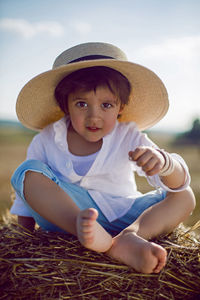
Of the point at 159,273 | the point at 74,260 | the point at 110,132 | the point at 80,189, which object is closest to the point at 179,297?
the point at 159,273

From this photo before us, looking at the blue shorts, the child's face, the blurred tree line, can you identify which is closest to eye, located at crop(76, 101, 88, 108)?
the child's face

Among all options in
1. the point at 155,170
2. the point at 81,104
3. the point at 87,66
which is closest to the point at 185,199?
the point at 155,170

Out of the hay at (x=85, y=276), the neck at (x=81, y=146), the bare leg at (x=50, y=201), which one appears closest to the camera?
the hay at (x=85, y=276)

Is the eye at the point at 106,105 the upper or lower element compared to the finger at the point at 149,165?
upper

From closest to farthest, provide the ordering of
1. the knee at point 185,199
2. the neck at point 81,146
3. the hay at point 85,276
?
the hay at point 85,276, the knee at point 185,199, the neck at point 81,146

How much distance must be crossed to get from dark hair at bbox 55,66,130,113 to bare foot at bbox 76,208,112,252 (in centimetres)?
88

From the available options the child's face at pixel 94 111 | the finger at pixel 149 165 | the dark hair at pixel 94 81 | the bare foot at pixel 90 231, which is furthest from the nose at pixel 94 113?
the bare foot at pixel 90 231

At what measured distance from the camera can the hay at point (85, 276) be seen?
4.65 feet

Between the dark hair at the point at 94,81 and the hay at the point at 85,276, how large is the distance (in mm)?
997

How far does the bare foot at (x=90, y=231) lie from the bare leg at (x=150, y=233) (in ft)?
0.36

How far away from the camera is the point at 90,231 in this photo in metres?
1.50

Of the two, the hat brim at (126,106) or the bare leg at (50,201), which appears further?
the hat brim at (126,106)

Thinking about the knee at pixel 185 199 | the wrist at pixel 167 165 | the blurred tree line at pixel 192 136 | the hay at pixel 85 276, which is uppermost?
the wrist at pixel 167 165

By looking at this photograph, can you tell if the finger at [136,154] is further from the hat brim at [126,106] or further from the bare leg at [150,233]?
the hat brim at [126,106]
